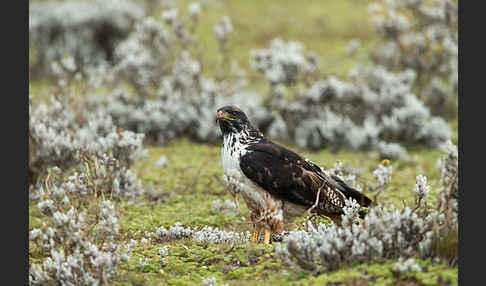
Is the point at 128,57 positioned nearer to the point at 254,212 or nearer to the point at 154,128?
the point at 154,128

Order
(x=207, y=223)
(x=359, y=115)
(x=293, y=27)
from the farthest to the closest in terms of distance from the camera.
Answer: (x=293, y=27), (x=359, y=115), (x=207, y=223)

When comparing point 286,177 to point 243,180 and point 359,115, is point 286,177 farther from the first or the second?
point 359,115

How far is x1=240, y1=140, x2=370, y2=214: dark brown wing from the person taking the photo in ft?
18.9

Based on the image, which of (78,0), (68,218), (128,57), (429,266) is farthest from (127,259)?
(78,0)

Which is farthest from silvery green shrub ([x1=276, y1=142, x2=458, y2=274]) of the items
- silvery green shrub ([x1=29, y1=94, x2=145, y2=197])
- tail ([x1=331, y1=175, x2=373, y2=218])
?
silvery green shrub ([x1=29, y1=94, x2=145, y2=197])

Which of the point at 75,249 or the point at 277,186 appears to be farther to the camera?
the point at 277,186

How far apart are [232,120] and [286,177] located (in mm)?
821

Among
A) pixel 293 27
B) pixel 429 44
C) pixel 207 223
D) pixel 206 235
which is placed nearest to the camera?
pixel 206 235

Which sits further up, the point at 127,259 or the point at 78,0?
the point at 78,0

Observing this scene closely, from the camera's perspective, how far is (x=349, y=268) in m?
4.62

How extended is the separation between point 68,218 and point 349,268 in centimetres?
210

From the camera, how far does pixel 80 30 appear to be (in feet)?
51.1

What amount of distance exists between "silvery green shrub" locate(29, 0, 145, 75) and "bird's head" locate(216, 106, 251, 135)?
954 cm

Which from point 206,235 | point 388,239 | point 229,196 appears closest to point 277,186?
point 206,235
